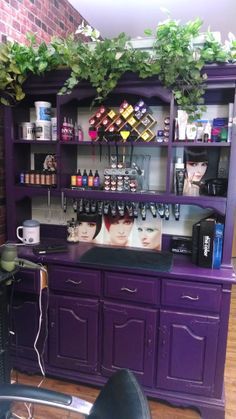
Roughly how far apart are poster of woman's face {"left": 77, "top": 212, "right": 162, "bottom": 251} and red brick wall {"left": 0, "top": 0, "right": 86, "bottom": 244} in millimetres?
608

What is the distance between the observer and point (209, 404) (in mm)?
1729

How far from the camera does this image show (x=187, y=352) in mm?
1735

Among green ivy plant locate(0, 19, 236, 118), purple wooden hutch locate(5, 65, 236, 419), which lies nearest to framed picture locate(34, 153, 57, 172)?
purple wooden hutch locate(5, 65, 236, 419)

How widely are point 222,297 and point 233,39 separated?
1.35 meters

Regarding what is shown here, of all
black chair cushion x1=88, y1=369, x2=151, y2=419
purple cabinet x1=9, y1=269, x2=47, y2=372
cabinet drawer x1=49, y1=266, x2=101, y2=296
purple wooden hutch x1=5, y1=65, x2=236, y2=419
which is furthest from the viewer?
purple cabinet x1=9, y1=269, x2=47, y2=372

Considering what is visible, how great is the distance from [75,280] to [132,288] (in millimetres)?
357

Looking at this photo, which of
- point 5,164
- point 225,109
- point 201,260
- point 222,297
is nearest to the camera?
point 222,297

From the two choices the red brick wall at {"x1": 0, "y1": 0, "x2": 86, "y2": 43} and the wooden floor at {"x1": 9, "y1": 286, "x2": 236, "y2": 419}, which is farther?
the red brick wall at {"x1": 0, "y1": 0, "x2": 86, "y2": 43}

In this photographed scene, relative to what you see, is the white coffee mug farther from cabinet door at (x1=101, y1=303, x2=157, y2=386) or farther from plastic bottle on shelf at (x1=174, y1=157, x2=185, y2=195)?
plastic bottle on shelf at (x1=174, y1=157, x2=185, y2=195)

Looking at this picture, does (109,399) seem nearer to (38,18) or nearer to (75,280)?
(75,280)

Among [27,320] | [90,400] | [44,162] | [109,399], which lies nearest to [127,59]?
A: [44,162]

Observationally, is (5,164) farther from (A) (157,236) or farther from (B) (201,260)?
(B) (201,260)

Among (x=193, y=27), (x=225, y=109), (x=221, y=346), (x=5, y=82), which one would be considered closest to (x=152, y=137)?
(x=225, y=109)

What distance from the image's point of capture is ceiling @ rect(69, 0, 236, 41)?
270cm
